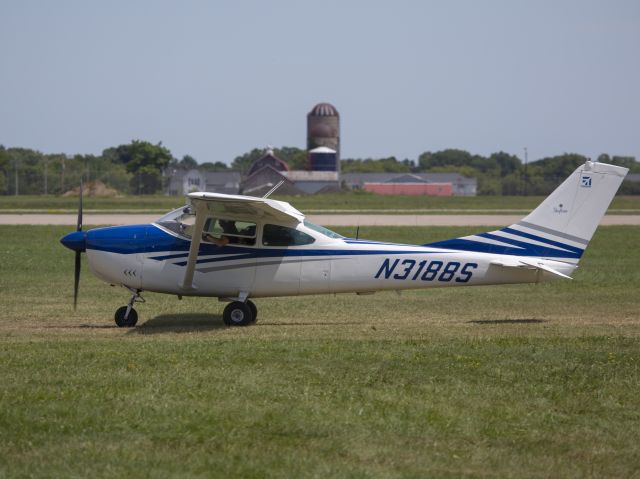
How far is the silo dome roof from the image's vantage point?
132125mm

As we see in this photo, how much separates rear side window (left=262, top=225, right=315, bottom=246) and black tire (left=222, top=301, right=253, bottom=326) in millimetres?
1022

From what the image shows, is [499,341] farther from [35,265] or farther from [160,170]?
[160,170]

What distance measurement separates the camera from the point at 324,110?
433 ft

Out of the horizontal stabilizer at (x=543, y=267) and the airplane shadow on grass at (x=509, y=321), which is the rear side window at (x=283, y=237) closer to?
the airplane shadow on grass at (x=509, y=321)

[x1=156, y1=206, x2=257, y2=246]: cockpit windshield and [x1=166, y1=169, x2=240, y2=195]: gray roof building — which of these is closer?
[x1=156, y1=206, x2=257, y2=246]: cockpit windshield

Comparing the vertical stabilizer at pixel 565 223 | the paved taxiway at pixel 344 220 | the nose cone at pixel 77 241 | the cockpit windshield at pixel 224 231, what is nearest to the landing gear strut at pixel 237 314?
the cockpit windshield at pixel 224 231

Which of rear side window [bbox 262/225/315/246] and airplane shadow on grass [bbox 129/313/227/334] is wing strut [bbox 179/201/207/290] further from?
rear side window [bbox 262/225/315/246]

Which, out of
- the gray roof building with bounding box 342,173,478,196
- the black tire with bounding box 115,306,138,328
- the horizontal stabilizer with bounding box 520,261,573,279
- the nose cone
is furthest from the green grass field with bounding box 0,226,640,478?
the gray roof building with bounding box 342,173,478,196

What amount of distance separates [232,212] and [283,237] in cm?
87

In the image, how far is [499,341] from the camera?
39.2ft

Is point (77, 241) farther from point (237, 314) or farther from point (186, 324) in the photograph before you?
point (237, 314)

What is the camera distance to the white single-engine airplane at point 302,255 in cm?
1424

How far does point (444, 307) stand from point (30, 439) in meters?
10.5

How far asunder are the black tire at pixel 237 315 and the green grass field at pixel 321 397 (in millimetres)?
384
